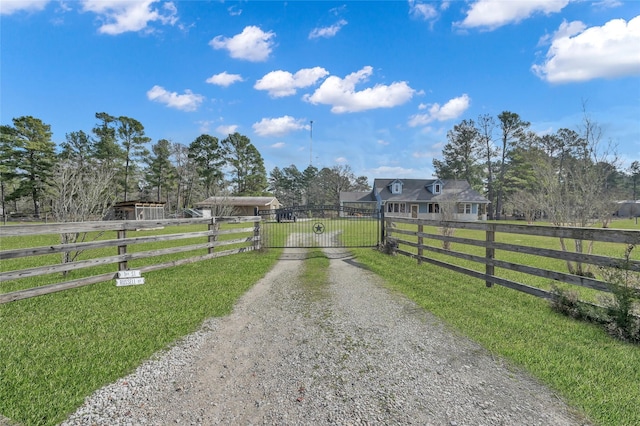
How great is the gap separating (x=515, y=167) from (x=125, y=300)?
4884 centimetres

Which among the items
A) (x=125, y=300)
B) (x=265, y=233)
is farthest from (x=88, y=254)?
(x=125, y=300)

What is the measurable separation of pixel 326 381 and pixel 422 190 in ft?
130

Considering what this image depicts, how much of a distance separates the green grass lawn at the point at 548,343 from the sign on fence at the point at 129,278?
5.04m

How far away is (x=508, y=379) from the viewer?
2730 mm

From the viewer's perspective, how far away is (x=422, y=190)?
40000mm

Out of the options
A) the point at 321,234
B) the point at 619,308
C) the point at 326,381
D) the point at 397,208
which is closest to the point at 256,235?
the point at 321,234

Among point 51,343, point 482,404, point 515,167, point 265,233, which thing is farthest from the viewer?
point 515,167

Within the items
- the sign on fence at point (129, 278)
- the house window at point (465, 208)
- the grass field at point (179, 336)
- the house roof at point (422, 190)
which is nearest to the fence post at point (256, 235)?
the grass field at point (179, 336)

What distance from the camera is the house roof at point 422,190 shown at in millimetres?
38125

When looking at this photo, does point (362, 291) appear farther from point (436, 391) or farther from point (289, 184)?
point (289, 184)

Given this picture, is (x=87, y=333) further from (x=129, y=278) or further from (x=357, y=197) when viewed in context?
(x=357, y=197)

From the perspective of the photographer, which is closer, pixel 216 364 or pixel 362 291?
pixel 216 364

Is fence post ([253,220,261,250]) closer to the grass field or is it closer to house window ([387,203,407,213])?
the grass field

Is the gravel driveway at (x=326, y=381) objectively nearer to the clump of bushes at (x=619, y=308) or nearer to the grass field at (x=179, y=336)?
the grass field at (x=179, y=336)
